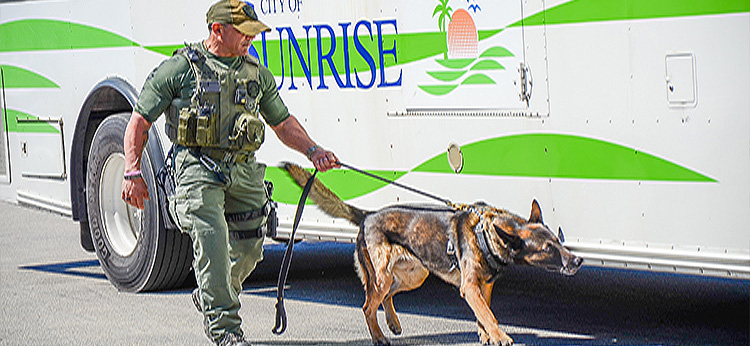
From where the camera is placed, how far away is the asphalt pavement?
6137 millimetres

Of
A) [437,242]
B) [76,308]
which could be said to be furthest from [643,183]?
[76,308]

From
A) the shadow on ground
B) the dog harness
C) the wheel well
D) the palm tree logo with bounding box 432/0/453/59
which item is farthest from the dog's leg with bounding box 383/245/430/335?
the wheel well

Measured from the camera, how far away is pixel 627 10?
16.9 feet

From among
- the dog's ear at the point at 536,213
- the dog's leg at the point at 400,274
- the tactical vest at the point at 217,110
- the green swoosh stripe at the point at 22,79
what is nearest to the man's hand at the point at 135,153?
the tactical vest at the point at 217,110

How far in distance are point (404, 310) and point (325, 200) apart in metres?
0.94

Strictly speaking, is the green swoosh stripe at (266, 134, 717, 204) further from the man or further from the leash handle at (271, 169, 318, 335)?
the man

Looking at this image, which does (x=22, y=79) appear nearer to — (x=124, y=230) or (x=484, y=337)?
(x=124, y=230)

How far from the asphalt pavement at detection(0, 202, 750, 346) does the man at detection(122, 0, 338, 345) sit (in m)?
0.65

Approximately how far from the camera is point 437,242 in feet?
19.1

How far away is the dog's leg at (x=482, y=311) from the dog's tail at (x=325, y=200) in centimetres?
85

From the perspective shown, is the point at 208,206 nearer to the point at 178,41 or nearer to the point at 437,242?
the point at 437,242

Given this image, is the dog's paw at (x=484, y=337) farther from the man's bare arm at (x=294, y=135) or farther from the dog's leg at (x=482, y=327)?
the man's bare arm at (x=294, y=135)

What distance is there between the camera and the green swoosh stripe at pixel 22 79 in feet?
27.6

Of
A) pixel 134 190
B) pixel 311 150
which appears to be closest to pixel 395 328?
pixel 311 150
